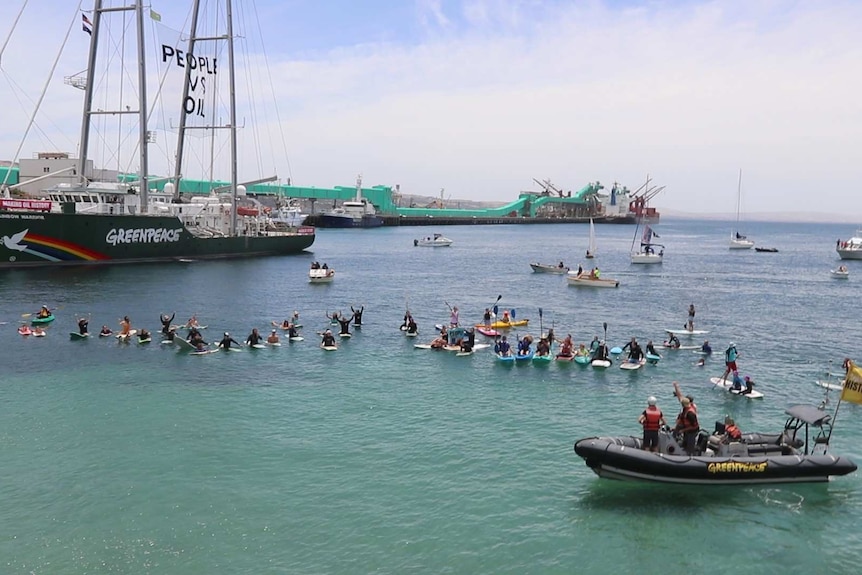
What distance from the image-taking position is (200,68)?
10331cm

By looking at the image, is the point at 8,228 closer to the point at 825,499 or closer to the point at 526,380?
the point at 526,380

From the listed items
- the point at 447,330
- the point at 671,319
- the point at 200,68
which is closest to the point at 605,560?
the point at 447,330

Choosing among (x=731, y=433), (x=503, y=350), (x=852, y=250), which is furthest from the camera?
(x=852, y=250)

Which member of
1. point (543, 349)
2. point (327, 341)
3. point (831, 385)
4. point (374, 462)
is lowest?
point (374, 462)

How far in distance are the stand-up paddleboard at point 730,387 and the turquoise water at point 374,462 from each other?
0.56m

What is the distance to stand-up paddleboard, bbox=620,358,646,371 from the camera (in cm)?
→ 3918

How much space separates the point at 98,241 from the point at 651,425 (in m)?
77.6

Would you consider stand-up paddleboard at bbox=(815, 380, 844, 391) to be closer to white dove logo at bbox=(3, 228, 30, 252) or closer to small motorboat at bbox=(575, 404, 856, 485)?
small motorboat at bbox=(575, 404, 856, 485)

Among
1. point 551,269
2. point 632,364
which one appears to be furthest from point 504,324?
point 551,269

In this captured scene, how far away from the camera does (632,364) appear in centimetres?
3959

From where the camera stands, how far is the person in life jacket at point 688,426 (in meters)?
23.2

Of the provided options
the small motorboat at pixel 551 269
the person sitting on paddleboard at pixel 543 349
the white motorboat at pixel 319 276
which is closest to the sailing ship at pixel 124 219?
the white motorboat at pixel 319 276

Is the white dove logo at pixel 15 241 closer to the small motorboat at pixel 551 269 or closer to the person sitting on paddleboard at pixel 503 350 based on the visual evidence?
the person sitting on paddleboard at pixel 503 350

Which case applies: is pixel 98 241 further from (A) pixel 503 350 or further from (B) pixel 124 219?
(A) pixel 503 350
